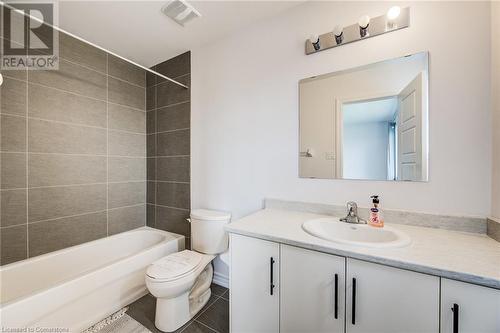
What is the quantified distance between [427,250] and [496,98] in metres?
0.86

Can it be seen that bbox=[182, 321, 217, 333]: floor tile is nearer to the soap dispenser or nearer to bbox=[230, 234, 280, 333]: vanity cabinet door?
bbox=[230, 234, 280, 333]: vanity cabinet door

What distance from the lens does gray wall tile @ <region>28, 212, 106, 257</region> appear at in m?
1.70

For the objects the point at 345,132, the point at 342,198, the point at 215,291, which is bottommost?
the point at 215,291

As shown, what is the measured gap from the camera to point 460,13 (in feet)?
3.69

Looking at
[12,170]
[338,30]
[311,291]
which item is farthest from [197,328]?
[338,30]

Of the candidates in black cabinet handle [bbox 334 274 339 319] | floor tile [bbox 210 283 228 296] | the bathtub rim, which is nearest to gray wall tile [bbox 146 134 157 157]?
the bathtub rim

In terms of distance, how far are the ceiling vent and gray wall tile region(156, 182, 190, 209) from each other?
4.96ft

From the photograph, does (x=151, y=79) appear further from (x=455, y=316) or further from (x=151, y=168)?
(x=455, y=316)

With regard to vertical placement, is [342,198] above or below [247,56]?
below

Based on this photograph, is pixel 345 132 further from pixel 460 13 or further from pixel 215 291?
pixel 215 291

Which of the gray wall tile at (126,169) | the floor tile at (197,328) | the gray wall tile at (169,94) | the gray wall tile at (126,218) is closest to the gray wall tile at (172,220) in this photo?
the gray wall tile at (126,218)

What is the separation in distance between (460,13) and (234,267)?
6.33 feet

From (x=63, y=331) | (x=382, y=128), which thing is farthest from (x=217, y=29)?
(x=63, y=331)

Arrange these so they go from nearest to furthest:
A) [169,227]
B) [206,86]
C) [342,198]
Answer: [342,198], [206,86], [169,227]
